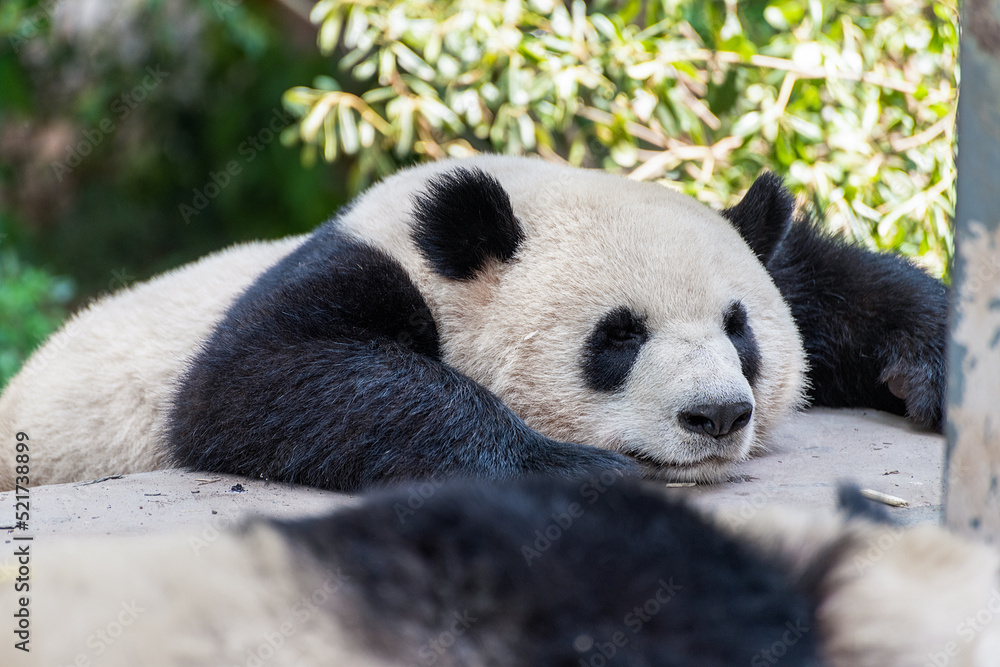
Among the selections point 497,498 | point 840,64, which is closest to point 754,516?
point 497,498

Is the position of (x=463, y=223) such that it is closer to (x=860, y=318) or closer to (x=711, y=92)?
(x=860, y=318)

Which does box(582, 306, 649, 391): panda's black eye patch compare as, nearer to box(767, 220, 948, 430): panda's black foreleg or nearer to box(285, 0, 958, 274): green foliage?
box(767, 220, 948, 430): panda's black foreleg

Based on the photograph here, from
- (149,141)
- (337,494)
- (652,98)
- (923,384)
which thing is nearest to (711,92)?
(652,98)

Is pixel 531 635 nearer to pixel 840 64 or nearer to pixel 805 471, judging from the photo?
pixel 805 471

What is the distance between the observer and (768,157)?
488cm

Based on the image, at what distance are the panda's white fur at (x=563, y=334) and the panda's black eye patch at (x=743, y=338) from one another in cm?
3

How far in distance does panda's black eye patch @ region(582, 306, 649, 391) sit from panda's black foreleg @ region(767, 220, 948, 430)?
78 cm

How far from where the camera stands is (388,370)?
2469 millimetres

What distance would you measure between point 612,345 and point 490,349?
33 centimetres

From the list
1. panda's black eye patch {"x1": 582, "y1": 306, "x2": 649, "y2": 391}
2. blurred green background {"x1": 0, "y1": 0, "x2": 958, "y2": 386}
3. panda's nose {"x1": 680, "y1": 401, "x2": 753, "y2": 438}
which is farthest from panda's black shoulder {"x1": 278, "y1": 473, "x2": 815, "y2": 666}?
blurred green background {"x1": 0, "y1": 0, "x2": 958, "y2": 386}

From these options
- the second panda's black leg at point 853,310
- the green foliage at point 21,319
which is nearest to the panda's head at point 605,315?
the second panda's black leg at point 853,310

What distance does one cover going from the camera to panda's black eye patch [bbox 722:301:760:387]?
2.71 metres

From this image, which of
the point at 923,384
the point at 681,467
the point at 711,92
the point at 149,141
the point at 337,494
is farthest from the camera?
the point at 149,141

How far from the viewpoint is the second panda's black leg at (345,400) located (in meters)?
2.35
